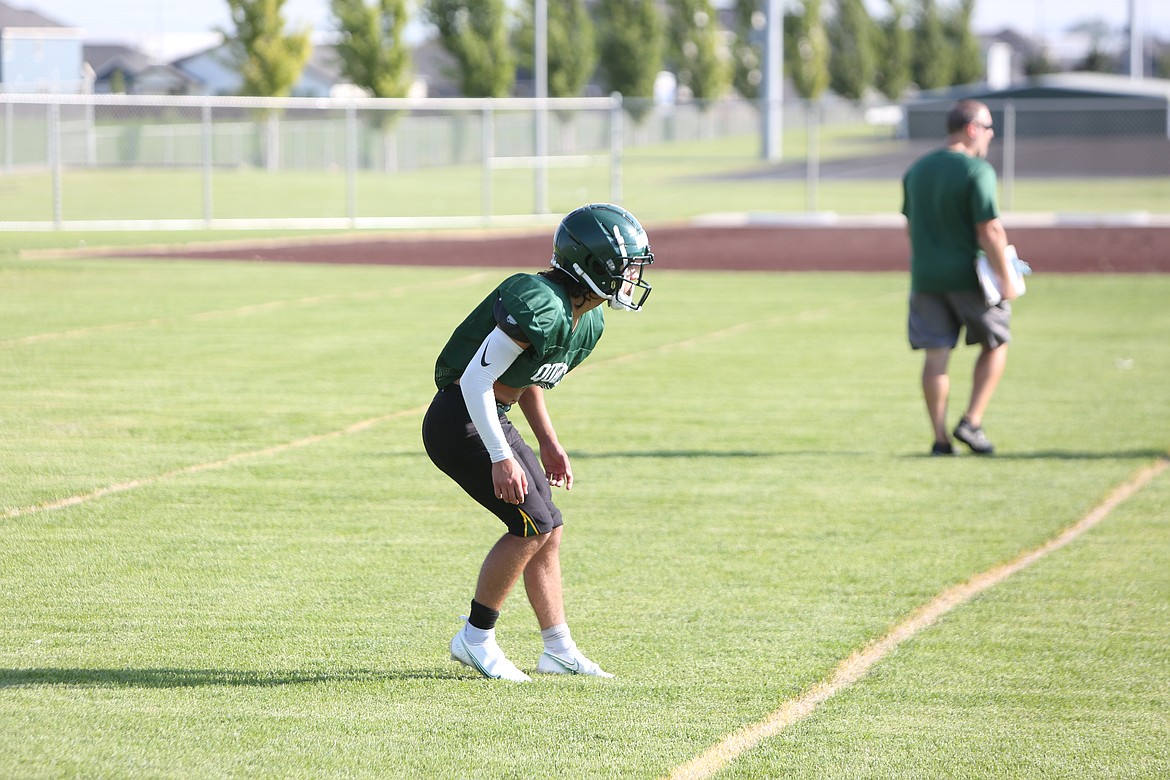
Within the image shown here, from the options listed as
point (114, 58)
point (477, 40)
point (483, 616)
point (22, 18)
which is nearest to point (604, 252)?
point (483, 616)

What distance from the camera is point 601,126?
177ft

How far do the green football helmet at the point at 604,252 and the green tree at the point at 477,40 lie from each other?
47047mm

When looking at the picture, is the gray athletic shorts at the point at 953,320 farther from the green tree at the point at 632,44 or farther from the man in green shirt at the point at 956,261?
the green tree at the point at 632,44

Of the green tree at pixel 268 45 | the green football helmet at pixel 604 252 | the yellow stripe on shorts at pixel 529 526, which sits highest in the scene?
the green tree at pixel 268 45

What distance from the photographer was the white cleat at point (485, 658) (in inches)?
203

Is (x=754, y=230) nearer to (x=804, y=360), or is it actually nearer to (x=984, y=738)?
(x=804, y=360)

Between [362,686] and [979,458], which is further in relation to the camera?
[979,458]

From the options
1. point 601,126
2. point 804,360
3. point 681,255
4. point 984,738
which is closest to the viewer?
point 984,738

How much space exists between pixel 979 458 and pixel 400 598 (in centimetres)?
477

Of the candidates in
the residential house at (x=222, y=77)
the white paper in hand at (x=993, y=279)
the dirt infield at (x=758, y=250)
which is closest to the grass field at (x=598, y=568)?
the white paper in hand at (x=993, y=279)

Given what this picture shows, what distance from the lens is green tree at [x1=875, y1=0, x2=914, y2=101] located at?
75625 millimetres

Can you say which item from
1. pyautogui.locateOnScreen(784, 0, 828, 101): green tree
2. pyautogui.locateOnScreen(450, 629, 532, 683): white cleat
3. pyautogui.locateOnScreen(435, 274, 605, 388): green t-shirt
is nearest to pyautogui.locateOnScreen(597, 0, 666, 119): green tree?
pyautogui.locateOnScreen(784, 0, 828, 101): green tree

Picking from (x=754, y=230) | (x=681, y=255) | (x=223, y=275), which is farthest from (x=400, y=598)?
(x=754, y=230)

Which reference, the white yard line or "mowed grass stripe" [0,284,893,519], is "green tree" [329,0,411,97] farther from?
the white yard line
